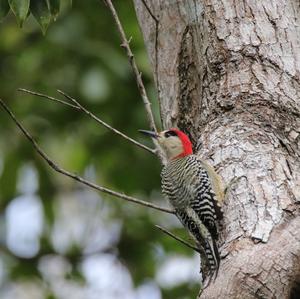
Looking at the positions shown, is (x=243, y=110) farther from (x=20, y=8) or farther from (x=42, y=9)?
(x=20, y=8)

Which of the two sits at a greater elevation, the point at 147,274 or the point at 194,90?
the point at 194,90

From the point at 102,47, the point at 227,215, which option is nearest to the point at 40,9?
the point at 227,215

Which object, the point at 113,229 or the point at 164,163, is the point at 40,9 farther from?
the point at 113,229

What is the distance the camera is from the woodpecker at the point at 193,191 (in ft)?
13.5

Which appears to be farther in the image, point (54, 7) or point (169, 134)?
point (169, 134)

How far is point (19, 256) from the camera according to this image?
696cm

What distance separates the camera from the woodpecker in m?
4.12

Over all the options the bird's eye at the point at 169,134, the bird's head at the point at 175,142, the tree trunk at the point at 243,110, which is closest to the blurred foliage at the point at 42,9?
the tree trunk at the point at 243,110

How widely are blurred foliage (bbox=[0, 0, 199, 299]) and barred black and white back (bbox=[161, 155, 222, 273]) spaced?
1.30 meters

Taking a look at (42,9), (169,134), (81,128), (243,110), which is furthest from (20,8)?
(81,128)

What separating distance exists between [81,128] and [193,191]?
235cm

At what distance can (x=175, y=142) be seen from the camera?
492 cm

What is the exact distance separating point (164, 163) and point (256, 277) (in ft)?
3.40

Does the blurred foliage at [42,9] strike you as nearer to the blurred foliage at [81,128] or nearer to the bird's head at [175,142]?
the bird's head at [175,142]
